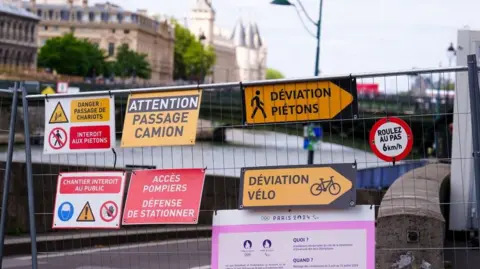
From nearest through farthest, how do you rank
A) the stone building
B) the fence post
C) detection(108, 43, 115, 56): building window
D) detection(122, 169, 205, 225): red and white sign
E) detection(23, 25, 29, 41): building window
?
the fence post, detection(122, 169, 205, 225): red and white sign, the stone building, detection(23, 25, 29, 41): building window, detection(108, 43, 115, 56): building window

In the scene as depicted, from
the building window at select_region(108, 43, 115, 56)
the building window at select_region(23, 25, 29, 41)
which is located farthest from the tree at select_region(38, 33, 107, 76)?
the building window at select_region(108, 43, 115, 56)

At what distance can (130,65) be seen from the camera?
16800 centimetres

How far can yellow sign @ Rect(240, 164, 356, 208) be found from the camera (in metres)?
7.95

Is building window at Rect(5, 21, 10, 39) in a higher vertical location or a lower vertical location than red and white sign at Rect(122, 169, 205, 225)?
higher

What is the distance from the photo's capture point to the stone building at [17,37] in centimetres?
14050

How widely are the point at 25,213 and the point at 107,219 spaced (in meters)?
8.37

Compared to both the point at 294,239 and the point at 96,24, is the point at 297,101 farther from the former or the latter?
the point at 96,24

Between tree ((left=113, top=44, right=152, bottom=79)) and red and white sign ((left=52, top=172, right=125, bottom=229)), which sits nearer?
red and white sign ((left=52, top=172, right=125, bottom=229))

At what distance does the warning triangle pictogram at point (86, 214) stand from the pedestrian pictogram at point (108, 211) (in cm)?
10

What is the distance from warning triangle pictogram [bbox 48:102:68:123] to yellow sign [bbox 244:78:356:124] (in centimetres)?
154

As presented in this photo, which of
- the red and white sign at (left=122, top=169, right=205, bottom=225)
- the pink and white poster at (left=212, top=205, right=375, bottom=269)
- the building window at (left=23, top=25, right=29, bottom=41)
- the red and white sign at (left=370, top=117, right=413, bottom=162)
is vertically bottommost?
the pink and white poster at (left=212, top=205, right=375, bottom=269)

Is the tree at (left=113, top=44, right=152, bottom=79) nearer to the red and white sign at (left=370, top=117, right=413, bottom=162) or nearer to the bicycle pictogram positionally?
the bicycle pictogram

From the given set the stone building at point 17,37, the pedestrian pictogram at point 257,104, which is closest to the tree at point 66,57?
the stone building at point 17,37

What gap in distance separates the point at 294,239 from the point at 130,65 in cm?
16091
